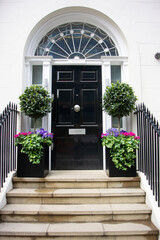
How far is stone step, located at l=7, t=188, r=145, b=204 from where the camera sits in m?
2.80

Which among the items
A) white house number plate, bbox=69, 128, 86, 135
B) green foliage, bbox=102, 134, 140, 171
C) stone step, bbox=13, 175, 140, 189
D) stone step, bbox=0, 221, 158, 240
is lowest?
stone step, bbox=0, 221, 158, 240

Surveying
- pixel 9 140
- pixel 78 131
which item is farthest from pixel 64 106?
pixel 9 140

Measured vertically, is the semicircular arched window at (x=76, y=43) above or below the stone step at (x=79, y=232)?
above

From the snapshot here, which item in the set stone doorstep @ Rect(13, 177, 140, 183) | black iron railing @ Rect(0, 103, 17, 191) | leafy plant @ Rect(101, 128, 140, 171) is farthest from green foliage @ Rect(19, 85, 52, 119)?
leafy plant @ Rect(101, 128, 140, 171)

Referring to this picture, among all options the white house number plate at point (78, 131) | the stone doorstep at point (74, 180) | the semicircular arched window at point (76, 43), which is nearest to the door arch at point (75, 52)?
the semicircular arched window at point (76, 43)

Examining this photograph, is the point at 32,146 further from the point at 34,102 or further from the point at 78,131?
the point at 78,131

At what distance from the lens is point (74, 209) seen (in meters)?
2.62

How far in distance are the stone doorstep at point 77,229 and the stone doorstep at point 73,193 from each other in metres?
0.43

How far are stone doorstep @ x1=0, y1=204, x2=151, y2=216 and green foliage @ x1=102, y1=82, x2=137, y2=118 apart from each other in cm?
178

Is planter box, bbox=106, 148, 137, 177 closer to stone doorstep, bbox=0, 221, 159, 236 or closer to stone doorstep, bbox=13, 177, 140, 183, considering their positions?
stone doorstep, bbox=13, 177, 140, 183

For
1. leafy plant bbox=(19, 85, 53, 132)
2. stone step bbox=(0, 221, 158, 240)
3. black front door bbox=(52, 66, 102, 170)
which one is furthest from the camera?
black front door bbox=(52, 66, 102, 170)

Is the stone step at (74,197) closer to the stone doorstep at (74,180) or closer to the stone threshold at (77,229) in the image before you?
the stone doorstep at (74,180)

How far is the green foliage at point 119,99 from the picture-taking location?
10.9 ft

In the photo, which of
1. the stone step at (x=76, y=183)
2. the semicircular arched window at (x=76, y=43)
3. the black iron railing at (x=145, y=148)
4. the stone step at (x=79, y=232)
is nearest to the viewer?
the stone step at (x=79, y=232)
